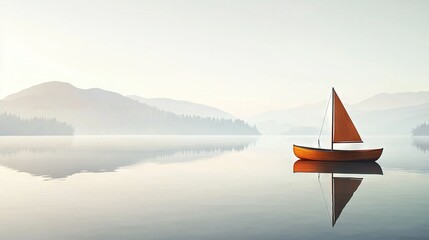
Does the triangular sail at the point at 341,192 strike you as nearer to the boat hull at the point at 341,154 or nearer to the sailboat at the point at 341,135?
the boat hull at the point at 341,154

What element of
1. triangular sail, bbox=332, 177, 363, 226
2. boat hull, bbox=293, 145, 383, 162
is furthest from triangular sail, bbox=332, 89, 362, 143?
triangular sail, bbox=332, 177, 363, 226

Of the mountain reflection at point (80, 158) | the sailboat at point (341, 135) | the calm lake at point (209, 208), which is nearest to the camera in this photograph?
the calm lake at point (209, 208)

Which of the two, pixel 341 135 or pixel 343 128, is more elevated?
pixel 343 128

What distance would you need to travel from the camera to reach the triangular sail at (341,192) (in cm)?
2233

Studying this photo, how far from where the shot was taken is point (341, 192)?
28.9 meters

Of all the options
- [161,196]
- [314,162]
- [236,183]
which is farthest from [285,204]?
[314,162]

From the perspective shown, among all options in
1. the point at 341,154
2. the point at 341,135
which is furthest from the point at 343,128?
the point at 341,154

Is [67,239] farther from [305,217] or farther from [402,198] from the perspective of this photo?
[402,198]

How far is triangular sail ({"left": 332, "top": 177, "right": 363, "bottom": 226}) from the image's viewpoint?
2233 cm

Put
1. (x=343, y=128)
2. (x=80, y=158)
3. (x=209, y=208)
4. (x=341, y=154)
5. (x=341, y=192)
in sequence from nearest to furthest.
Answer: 1. (x=209, y=208)
2. (x=341, y=192)
3. (x=341, y=154)
4. (x=343, y=128)
5. (x=80, y=158)

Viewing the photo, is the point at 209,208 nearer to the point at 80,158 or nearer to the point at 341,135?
the point at 341,135

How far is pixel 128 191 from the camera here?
29.8 m

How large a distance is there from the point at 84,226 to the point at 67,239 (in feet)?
7.08

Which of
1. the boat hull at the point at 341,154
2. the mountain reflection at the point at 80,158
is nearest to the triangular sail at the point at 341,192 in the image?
the boat hull at the point at 341,154
